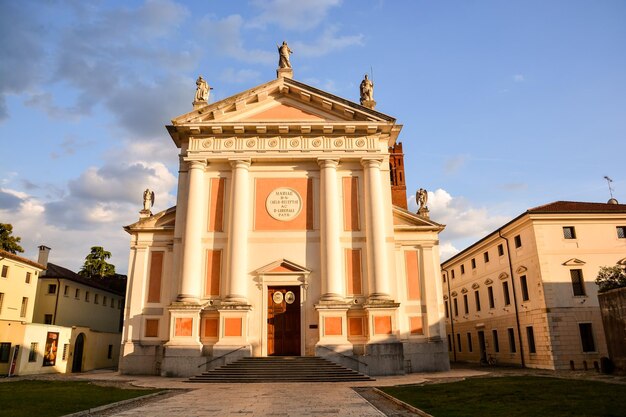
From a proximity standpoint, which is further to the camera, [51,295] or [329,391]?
[51,295]

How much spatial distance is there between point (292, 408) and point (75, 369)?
1038 inches

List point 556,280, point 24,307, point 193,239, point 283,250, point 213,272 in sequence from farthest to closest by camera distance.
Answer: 1. point 24,307
2. point 556,280
3. point 283,250
4. point 213,272
5. point 193,239

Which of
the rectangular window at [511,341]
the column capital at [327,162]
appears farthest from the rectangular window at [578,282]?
the column capital at [327,162]

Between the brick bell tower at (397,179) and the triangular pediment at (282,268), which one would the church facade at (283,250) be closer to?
the triangular pediment at (282,268)

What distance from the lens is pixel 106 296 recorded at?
137 ft

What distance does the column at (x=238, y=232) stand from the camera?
76.1 ft

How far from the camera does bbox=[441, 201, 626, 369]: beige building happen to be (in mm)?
27875

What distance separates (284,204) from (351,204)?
143 inches

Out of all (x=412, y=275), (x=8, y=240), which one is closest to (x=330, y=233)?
(x=412, y=275)

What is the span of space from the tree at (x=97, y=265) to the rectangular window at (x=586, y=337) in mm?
44678

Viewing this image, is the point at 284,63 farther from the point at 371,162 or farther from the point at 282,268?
the point at 282,268

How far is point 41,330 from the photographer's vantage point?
90.8 ft

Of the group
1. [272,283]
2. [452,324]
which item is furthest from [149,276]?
[452,324]

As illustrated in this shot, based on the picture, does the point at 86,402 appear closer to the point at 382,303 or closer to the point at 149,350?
the point at 149,350
